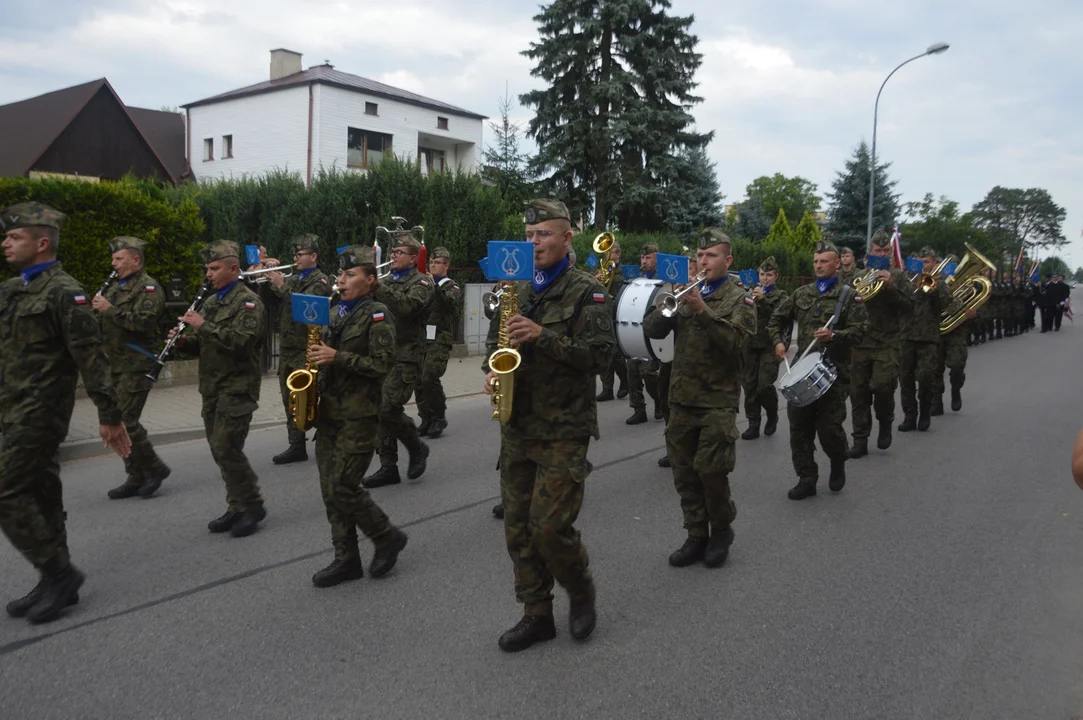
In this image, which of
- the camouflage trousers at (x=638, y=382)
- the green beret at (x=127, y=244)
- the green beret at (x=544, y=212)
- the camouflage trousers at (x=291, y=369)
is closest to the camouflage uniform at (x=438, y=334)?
the camouflage trousers at (x=291, y=369)

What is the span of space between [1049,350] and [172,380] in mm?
21884

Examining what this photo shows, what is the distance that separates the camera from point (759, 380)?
9547 millimetres

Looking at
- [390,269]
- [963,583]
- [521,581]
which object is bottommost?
[963,583]

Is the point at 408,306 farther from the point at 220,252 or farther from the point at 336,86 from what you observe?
the point at 336,86

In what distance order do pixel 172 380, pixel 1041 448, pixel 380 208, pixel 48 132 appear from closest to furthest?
1. pixel 1041 448
2. pixel 172 380
3. pixel 380 208
4. pixel 48 132

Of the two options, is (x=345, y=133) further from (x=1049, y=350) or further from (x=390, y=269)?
(x=390, y=269)

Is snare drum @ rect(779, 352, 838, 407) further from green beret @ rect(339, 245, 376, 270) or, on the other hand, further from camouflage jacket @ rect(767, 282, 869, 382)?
green beret @ rect(339, 245, 376, 270)

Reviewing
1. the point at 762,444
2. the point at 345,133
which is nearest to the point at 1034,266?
the point at 345,133

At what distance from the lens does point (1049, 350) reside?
23.3m

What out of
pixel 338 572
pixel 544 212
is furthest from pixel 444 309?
pixel 544 212

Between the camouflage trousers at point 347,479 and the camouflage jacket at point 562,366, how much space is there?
3.93ft

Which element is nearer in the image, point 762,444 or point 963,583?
point 963,583

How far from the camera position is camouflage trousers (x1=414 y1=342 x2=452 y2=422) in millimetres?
8867

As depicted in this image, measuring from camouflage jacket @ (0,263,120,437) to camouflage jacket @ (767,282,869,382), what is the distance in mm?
5064
